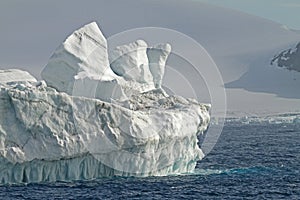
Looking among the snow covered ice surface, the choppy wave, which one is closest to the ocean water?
the snow covered ice surface

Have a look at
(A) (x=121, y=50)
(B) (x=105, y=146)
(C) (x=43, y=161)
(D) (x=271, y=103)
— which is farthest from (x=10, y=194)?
(D) (x=271, y=103)

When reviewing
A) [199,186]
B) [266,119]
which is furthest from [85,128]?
[266,119]

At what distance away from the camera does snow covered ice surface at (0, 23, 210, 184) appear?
40.5 meters

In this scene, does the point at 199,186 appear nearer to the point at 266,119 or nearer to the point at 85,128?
the point at 85,128

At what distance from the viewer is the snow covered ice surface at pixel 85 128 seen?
40469 millimetres

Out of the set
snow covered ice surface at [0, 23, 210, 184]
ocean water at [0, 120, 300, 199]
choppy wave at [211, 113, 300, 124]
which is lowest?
ocean water at [0, 120, 300, 199]

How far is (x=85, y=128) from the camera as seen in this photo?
136 ft

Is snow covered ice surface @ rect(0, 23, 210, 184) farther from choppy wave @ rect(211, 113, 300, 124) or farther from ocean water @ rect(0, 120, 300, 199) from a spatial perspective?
choppy wave @ rect(211, 113, 300, 124)

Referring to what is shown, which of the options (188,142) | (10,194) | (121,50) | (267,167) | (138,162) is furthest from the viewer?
(121,50)

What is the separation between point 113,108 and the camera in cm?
4206

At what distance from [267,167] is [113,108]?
15.1m

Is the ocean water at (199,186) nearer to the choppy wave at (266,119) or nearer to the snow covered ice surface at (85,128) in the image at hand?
the snow covered ice surface at (85,128)

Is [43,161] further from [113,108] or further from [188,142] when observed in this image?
[188,142]

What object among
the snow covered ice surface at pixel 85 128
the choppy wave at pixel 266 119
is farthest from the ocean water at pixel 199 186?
the choppy wave at pixel 266 119
